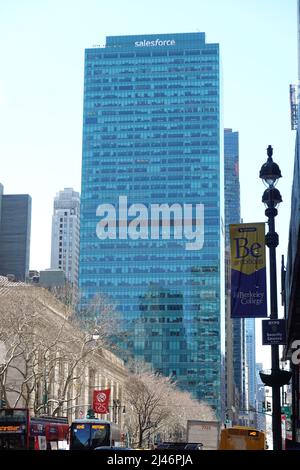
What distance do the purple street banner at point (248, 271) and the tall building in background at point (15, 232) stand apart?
125541 mm

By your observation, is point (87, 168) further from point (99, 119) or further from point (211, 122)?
point (211, 122)

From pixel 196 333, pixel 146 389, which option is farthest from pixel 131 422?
pixel 196 333

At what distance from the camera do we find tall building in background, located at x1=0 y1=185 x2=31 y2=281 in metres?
150

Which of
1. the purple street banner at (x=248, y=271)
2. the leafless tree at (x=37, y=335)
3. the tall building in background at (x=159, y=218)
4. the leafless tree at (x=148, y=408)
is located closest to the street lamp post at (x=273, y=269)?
the purple street banner at (x=248, y=271)

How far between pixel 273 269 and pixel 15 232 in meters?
135

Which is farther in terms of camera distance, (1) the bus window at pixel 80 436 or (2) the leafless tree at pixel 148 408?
(2) the leafless tree at pixel 148 408

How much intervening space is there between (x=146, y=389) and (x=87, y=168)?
332 feet

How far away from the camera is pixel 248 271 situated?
23.9 m

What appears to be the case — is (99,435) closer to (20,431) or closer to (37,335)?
(37,335)

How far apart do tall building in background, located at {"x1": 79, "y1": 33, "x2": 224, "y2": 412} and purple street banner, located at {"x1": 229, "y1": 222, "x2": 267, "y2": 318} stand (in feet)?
486

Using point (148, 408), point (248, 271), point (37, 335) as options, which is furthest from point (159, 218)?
point (248, 271)

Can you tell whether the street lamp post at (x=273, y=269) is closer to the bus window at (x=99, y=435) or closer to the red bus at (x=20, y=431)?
the red bus at (x=20, y=431)

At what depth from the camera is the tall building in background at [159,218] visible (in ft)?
586

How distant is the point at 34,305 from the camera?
52.9 m
